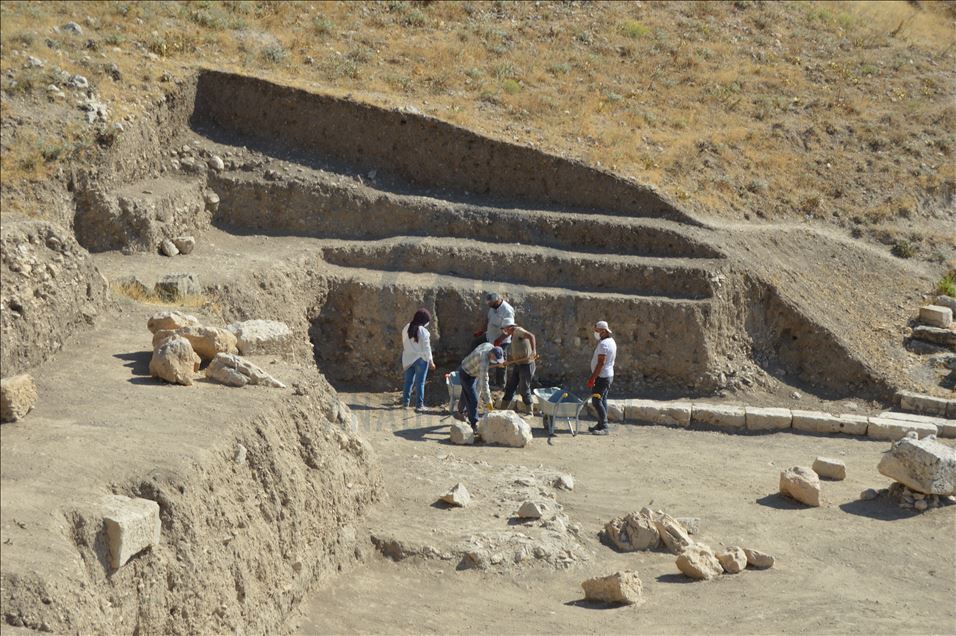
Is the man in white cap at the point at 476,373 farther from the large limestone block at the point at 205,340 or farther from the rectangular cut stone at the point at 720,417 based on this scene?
the large limestone block at the point at 205,340

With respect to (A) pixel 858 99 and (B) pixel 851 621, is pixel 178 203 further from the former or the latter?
(A) pixel 858 99

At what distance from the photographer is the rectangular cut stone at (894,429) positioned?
58.5 ft

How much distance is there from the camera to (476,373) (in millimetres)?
15797

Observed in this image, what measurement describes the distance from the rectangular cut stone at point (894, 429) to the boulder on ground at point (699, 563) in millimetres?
7020

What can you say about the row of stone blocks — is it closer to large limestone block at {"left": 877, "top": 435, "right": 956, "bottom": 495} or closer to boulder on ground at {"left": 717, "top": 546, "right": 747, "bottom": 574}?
large limestone block at {"left": 877, "top": 435, "right": 956, "bottom": 495}

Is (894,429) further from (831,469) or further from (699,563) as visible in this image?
(699,563)

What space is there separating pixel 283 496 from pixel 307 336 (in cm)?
848

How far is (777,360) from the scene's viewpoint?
20.6 metres

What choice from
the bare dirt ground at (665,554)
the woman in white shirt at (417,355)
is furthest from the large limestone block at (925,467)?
the woman in white shirt at (417,355)

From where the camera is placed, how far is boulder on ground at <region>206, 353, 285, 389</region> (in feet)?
36.8

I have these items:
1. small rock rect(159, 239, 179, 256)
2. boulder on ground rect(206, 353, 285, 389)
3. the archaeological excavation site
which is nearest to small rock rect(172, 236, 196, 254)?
the archaeological excavation site

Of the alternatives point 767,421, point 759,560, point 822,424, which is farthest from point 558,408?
point 759,560

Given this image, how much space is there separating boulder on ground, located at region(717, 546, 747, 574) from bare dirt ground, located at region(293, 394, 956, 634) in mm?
106

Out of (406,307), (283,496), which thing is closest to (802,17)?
(406,307)
